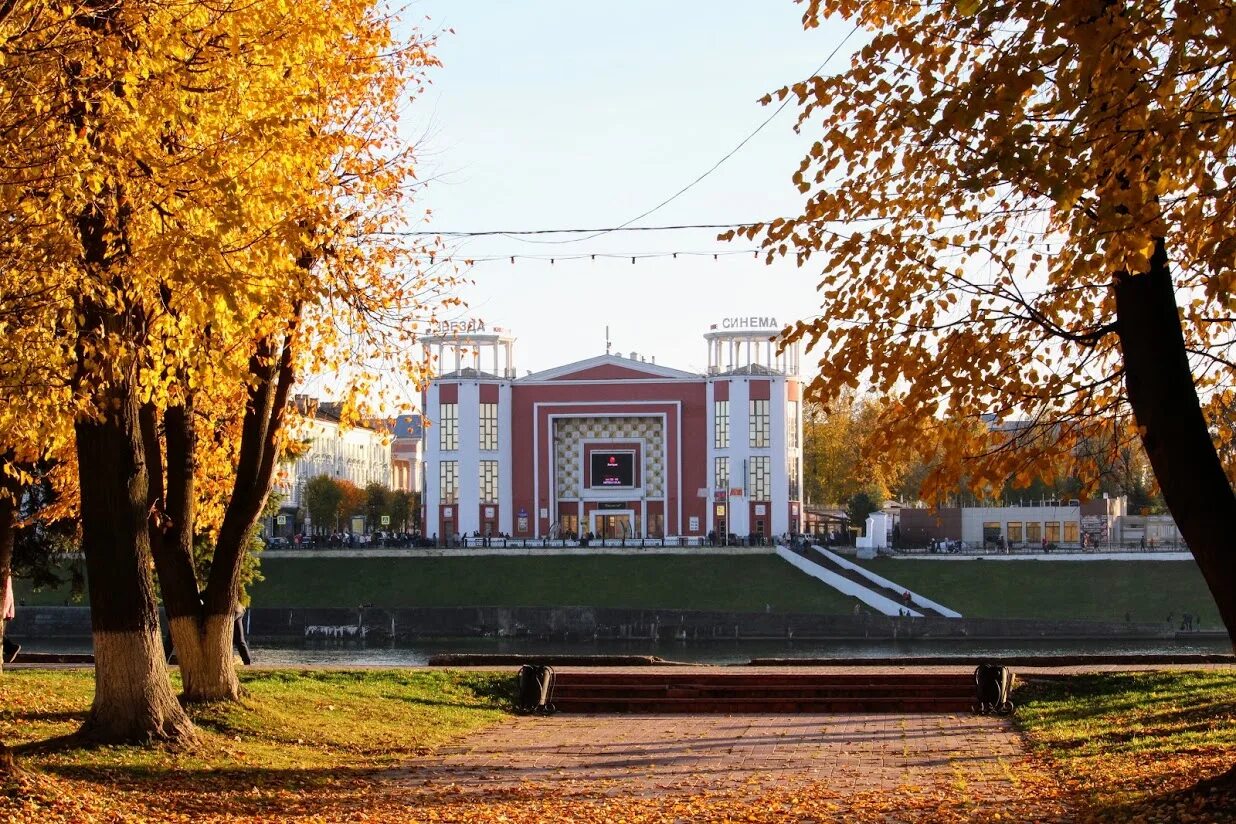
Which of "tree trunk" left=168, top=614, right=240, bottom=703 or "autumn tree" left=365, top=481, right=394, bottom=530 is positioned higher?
→ "autumn tree" left=365, top=481, right=394, bottom=530

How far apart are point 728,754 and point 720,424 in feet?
227

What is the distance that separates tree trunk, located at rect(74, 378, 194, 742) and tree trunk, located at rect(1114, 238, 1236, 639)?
7645 mm

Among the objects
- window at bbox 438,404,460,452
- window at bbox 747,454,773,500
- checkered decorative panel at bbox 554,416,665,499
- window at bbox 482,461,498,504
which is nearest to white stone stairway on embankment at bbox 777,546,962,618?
window at bbox 747,454,773,500

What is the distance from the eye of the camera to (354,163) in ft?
49.6

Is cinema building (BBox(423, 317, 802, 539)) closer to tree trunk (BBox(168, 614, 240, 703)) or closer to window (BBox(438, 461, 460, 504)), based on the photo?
window (BBox(438, 461, 460, 504))

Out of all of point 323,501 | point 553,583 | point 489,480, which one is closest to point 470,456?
point 489,480

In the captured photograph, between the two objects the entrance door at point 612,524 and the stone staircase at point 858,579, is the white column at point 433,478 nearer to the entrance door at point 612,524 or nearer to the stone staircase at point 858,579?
the entrance door at point 612,524

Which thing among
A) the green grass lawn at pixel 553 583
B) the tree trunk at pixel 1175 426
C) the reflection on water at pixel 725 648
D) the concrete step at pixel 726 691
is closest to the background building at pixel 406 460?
the green grass lawn at pixel 553 583

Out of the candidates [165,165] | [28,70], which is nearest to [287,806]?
[165,165]

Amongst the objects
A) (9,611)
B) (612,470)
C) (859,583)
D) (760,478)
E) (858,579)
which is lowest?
(859,583)

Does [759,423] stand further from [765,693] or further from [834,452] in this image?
[765,693]

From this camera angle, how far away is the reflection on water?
1815 inches

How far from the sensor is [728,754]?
579 inches

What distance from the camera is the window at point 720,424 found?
83.4 m
